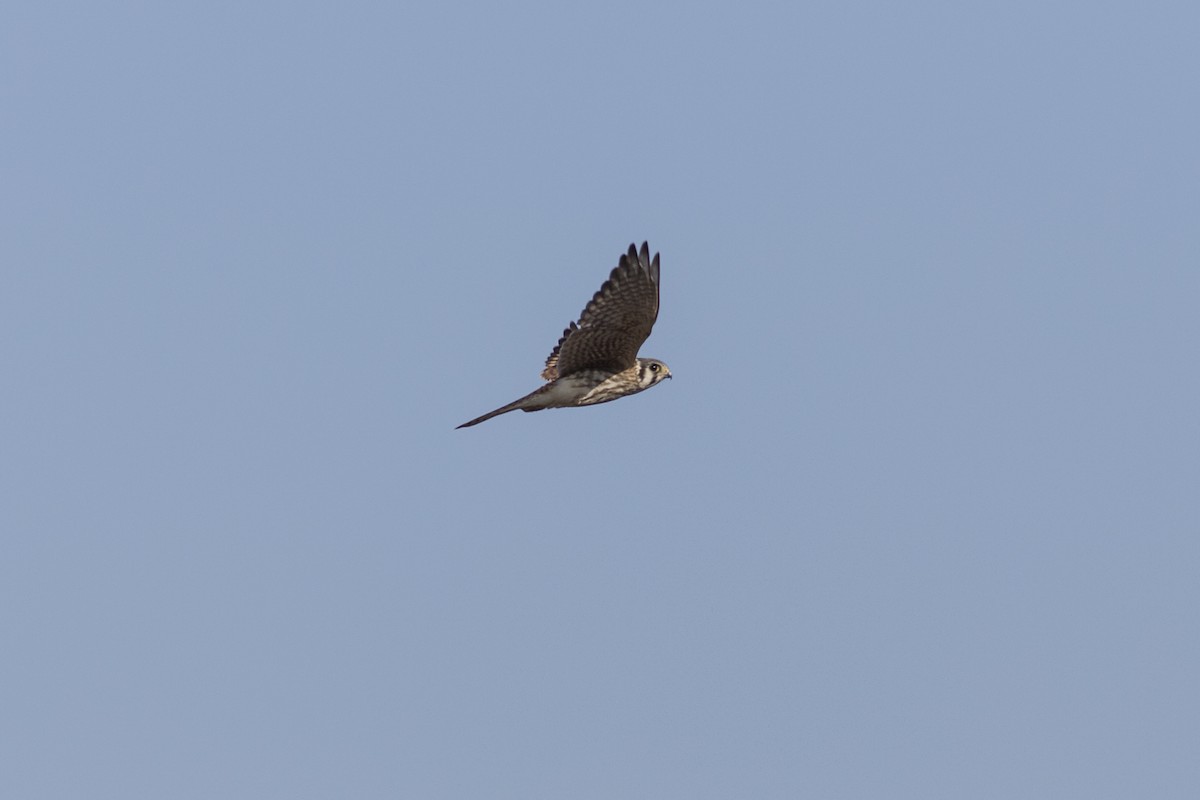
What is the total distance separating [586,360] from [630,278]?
1853 millimetres

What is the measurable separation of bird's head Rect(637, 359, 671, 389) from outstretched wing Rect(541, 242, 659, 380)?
23cm

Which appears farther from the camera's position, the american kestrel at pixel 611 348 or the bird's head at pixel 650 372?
the bird's head at pixel 650 372

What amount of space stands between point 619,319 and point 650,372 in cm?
150

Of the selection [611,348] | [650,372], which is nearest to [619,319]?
[611,348]

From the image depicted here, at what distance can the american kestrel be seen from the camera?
66.2 ft

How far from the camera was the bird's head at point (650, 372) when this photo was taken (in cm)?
2177

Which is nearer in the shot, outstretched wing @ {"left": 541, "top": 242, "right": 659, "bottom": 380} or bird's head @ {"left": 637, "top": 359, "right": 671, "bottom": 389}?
outstretched wing @ {"left": 541, "top": 242, "right": 659, "bottom": 380}

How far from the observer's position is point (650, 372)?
21844mm

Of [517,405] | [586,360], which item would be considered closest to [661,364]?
[586,360]

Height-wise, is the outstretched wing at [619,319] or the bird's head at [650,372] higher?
the outstretched wing at [619,319]

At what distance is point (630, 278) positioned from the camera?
20.2m

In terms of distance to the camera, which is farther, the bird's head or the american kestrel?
the bird's head

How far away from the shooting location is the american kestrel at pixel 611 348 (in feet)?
66.2

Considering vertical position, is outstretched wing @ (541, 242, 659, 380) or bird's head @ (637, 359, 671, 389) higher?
outstretched wing @ (541, 242, 659, 380)
